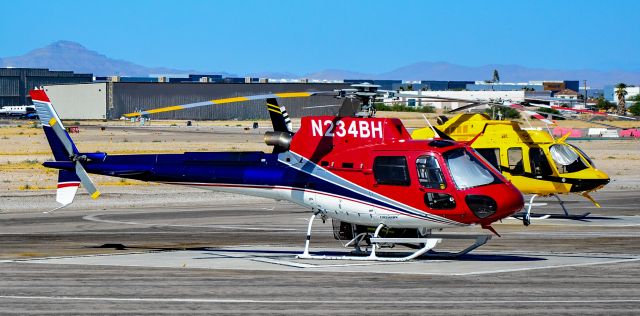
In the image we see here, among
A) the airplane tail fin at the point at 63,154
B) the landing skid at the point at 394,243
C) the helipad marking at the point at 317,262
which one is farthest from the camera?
the airplane tail fin at the point at 63,154

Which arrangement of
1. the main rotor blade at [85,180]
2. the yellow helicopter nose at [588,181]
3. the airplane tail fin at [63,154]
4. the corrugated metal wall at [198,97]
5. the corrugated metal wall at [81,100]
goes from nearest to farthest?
the main rotor blade at [85,180]
the airplane tail fin at [63,154]
the yellow helicopter nose at [588,181]
the corrugated metal wall at [198,97]
the corrugated metal wall at [81,100]

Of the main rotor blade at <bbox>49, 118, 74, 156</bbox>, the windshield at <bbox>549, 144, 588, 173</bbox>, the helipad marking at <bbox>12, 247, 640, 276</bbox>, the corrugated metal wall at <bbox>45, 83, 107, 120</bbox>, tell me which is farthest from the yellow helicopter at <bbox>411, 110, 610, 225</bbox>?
the corrugated metal wall at <bbox>45, 83, 107, 120</bbox>

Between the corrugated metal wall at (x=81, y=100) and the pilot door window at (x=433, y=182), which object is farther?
the corrugated metal wall at (x=81, y=100)

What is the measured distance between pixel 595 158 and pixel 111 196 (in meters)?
33.4

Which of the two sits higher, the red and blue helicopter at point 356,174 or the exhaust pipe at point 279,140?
the exhaust pipe at point 279,140

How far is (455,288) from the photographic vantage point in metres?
15.5

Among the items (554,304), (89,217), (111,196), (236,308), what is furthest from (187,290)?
(111,196)

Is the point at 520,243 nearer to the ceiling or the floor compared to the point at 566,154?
nearer to the floor

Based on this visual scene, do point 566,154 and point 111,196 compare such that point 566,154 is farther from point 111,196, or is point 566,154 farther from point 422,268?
point 111,196

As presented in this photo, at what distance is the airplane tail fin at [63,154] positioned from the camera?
842 inches

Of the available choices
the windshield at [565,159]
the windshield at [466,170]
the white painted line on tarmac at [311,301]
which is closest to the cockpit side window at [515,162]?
the windshield at [565,159]

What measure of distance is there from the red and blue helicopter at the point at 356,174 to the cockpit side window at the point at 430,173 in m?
0.02

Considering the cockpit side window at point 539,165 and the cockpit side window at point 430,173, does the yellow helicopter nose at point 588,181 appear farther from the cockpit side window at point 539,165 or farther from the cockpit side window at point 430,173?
the cockpit side window at point 430,173

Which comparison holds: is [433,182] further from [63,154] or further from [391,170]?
[63,154]
